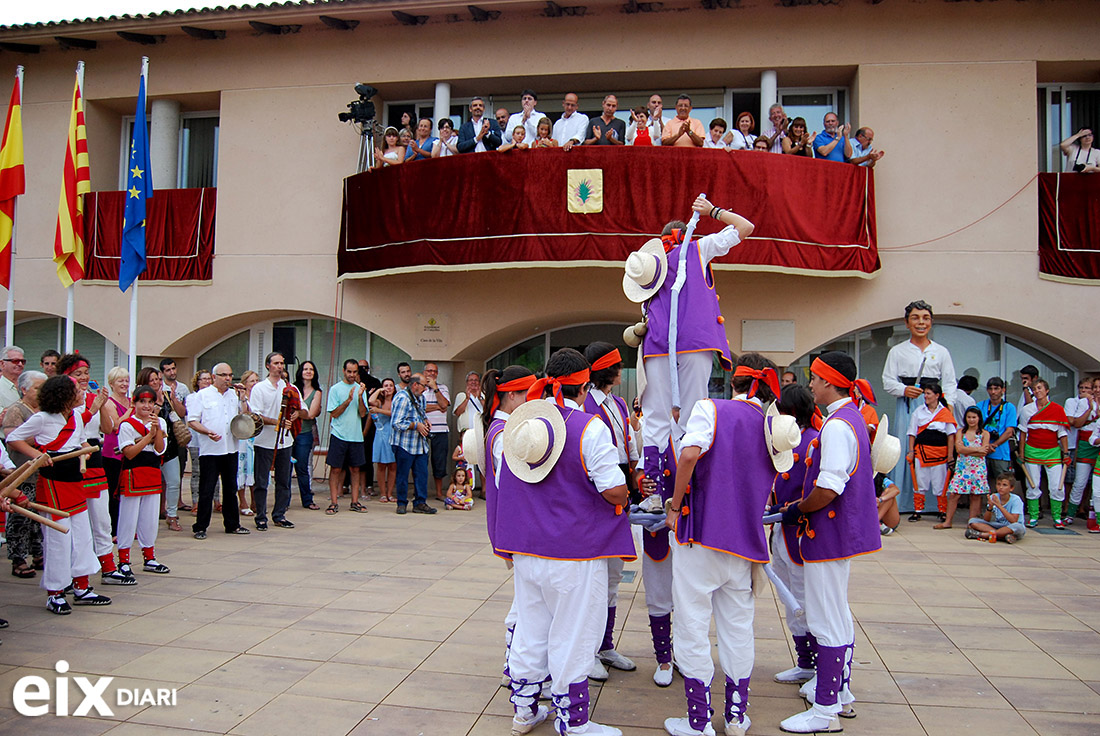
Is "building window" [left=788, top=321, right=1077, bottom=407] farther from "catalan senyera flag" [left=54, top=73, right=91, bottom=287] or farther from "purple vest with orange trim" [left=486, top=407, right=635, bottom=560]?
"catalan senyera flag" [left=54, top=73, right=91, bottom=287]

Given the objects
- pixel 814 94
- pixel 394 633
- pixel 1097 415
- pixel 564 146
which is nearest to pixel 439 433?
pixel 564 146

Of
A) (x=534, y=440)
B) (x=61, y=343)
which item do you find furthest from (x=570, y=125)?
(x=61, y=343)

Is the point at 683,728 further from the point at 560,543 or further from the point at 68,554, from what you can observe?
the point at 68,554

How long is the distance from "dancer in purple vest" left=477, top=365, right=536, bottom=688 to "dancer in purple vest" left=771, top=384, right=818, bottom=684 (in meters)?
1.47

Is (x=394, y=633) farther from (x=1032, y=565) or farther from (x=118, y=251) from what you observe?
(x=118, y=251)

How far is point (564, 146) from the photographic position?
1088cm

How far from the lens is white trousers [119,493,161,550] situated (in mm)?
6879

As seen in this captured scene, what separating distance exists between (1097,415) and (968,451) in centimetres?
197

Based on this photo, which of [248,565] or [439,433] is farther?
[439,433]

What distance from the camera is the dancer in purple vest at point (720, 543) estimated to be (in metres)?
3.99

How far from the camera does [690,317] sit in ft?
17.3

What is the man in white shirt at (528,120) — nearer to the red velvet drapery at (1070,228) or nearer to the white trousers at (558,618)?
the red velvet drapery at (1070,228)

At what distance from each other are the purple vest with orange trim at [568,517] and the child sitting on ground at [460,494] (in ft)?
24.4

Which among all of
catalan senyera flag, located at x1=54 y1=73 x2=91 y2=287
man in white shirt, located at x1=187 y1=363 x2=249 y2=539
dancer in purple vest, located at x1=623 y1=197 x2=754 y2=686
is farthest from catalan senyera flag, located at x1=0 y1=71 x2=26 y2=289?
dancer in purple vest, located at x1=623 y1=197 x2=754 y2=686
